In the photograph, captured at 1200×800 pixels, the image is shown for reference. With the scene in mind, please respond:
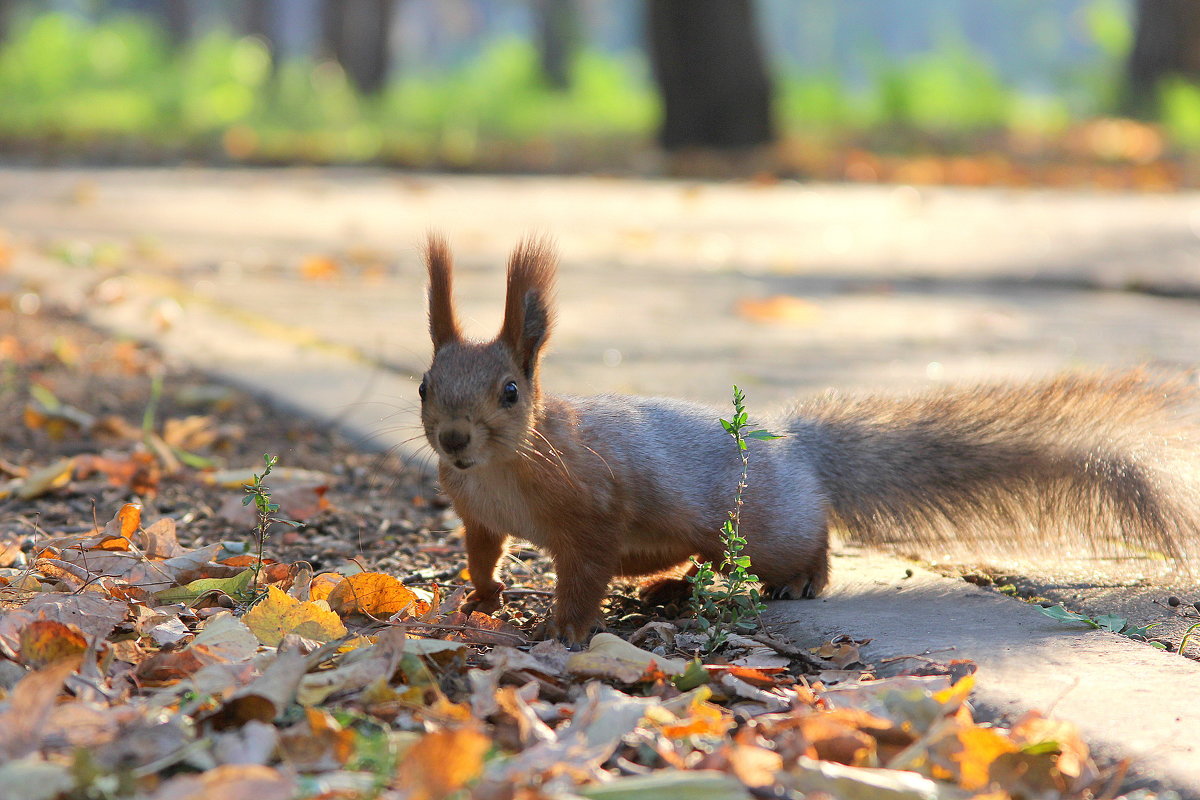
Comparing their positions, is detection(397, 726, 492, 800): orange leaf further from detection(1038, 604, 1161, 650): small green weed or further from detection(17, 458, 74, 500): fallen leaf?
detection(17, 458, 74, 500): fallen leaf

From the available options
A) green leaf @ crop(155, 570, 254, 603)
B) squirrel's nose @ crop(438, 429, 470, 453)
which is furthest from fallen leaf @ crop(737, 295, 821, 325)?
green leaf @ crop(155, 570, 254, 603)

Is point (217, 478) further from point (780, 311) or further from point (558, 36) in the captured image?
point (558, 36)

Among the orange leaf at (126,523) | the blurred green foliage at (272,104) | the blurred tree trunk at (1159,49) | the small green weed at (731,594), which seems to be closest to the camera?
the small green weed at (731,594)

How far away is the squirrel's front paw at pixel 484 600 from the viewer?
7.67ft

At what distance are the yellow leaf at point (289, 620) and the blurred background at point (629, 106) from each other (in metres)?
8.44

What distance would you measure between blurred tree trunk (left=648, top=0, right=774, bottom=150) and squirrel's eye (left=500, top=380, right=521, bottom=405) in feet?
28.8

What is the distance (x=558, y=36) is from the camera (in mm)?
24688

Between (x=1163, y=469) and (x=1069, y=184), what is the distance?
780 cm

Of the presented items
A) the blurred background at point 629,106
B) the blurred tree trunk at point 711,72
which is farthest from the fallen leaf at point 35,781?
the blurred tree trunk at point 711,72

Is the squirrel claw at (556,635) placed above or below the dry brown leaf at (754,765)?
below

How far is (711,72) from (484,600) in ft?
28.9

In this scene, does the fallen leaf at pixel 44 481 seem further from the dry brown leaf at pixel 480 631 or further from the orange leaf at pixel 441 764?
the orange leaf at pixel 441 764

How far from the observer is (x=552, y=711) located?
1.71m

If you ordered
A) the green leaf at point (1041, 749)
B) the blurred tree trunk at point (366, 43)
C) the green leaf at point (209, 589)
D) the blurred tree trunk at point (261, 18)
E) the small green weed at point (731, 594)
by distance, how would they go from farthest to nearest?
the blurred tree trunk at point (261, 18) < the blurred tree trunk at point (366, 43) < the green leaf at point (209, 589) < the small green weed at point (731, 594) < the green leaf at point (1041, 749)
